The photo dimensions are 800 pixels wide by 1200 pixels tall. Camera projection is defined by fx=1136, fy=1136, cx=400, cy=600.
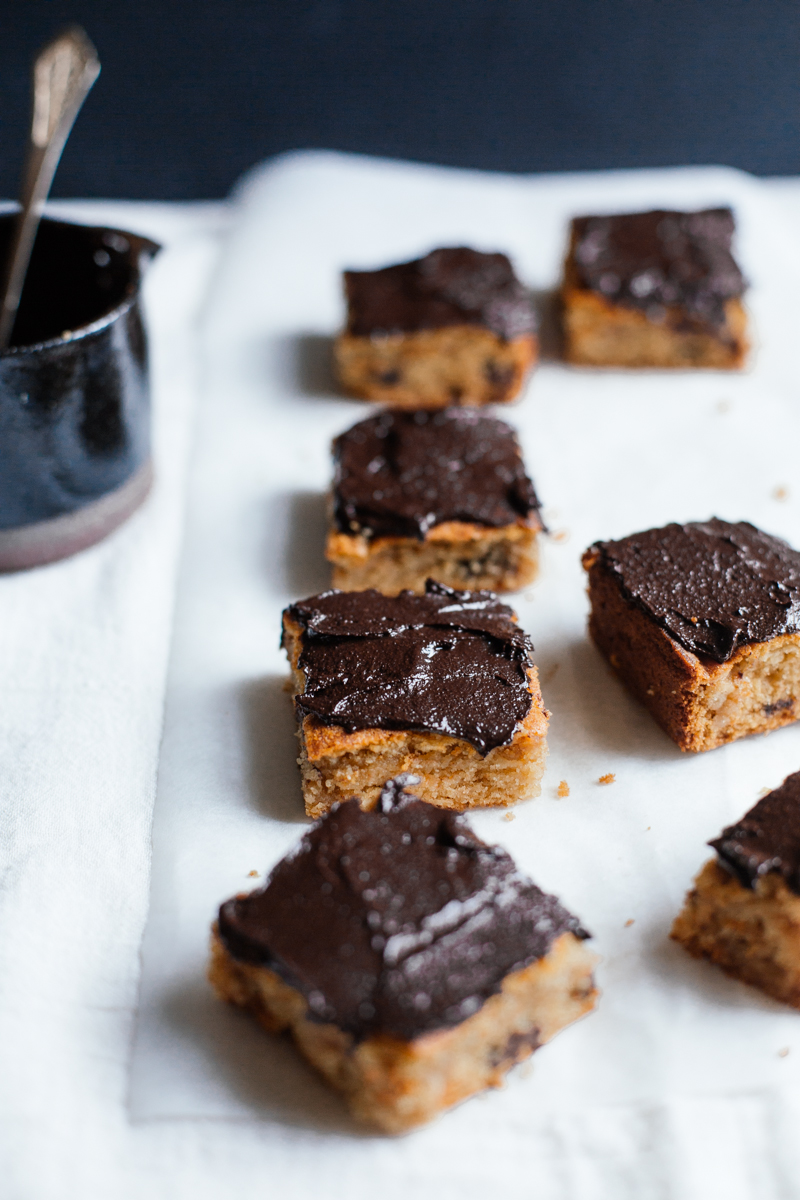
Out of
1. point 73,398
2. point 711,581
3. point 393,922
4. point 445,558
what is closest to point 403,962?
point 393,922

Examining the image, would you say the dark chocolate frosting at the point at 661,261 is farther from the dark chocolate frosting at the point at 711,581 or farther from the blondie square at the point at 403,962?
the blondie square at the point at 403,962

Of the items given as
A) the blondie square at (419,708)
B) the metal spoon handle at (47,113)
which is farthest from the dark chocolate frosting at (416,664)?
the metal spoon handle at (47,113)

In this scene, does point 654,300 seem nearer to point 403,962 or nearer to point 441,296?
point 441,296

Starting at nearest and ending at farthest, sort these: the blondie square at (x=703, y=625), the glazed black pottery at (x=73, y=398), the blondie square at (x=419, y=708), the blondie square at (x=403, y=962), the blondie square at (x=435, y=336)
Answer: the blondie square at (x=403, y=962) → the blondie square at (x=419, y=708) → the blondie square at (x=703, y=625) → the glazed black pottery at (x=73, y=398) → the blondie square at (x=435, y=336)

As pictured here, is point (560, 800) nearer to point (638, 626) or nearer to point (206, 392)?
point (638, 626)

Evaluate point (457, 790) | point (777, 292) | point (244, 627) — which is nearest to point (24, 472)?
point (244, 627)

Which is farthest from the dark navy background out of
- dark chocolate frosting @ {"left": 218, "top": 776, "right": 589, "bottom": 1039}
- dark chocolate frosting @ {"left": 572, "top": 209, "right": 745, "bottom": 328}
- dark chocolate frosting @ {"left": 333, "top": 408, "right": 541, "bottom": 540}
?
dark chocolate frosting @ {"left": 218, "top": 776, "right": 589, "bottom": 1039}

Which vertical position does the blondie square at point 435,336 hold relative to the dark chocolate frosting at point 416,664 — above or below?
above
